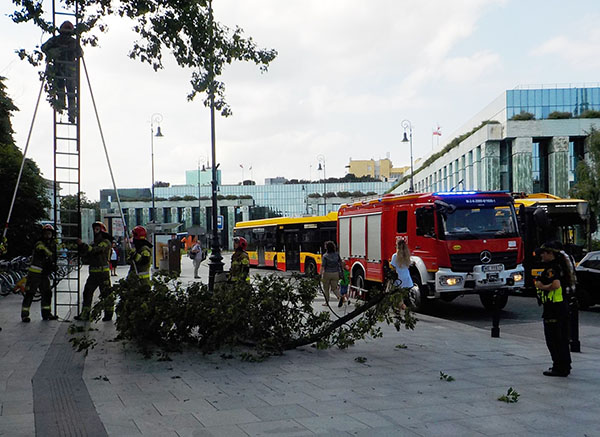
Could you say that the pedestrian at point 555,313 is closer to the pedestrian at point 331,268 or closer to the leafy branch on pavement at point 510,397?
the leafy branch on pavement at point 510,397

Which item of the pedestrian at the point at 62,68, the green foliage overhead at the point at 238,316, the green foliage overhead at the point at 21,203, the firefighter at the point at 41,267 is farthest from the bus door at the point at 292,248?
the green foliage overhead at the point at 238,316

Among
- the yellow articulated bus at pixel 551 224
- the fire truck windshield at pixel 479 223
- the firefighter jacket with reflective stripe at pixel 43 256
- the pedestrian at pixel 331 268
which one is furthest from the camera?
the yellow articulated bus at pixel 551 224

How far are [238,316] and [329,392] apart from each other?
Answer: 2214mm

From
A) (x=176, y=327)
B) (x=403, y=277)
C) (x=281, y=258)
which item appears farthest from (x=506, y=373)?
(x=281, y=258)

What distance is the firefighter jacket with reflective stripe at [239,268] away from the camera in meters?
9.52

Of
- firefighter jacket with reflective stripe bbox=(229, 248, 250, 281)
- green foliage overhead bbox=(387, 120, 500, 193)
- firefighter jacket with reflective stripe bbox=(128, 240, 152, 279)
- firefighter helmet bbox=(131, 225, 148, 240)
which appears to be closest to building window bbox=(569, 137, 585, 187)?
green foliage overhead bbox=(387, 120, 500, 193)

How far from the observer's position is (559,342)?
7.12 m

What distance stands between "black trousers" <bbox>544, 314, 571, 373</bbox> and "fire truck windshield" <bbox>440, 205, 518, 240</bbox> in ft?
20.9

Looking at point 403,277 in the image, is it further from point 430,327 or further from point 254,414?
point 254,414

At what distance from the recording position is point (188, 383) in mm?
A: 6707

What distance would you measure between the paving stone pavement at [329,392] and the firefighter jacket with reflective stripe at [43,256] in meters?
2.56

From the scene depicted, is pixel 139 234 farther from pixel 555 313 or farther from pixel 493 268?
pixel 493 268

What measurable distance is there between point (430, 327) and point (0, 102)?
73.6ft

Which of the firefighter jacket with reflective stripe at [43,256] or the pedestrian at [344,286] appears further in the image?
the pedestrian at [344,286]
